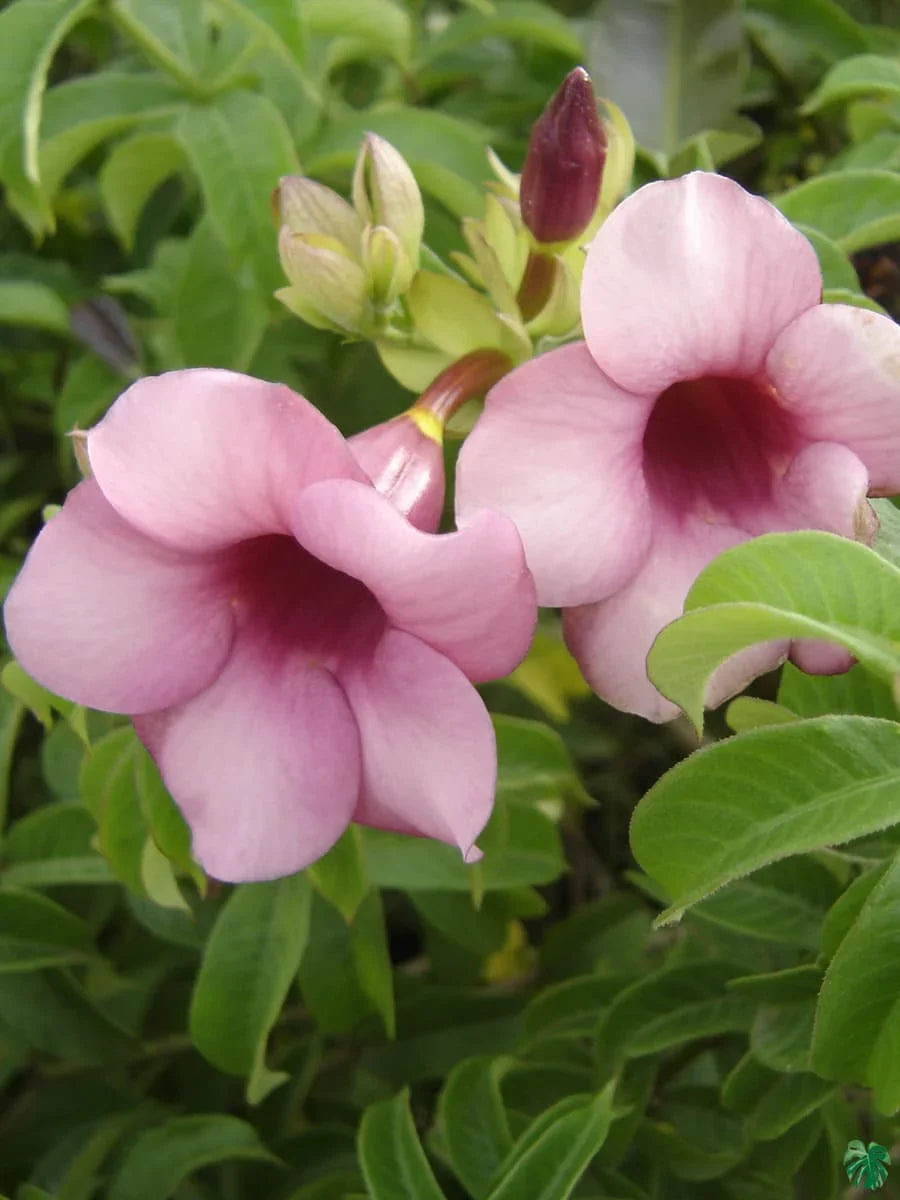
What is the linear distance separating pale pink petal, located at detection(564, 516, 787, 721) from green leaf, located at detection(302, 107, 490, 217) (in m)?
0.40

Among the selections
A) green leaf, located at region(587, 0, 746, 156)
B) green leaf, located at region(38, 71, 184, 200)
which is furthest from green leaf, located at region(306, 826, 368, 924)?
green leaf, located at region(587, 0, 746, 156)

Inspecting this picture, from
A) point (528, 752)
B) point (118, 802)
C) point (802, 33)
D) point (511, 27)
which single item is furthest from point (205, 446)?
point (802, 33)

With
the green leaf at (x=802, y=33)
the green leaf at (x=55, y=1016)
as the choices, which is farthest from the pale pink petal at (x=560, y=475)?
the green leaf at (x=802, y=33)

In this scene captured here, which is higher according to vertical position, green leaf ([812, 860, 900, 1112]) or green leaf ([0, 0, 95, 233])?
green leaf ([0, 0, 95, 233])

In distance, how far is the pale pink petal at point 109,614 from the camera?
54 cm

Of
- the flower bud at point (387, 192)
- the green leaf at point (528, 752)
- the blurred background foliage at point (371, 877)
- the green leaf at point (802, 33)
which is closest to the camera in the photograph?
the flower bud at point (387, 192)

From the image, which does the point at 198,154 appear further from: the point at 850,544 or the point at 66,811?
the point at 850,544

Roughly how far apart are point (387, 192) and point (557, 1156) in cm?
55

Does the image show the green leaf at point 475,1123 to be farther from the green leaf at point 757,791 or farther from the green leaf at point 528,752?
the green leaf at point 757,791

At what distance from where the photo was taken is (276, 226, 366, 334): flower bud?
0.64m

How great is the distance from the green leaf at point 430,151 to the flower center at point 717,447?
29 centimetres

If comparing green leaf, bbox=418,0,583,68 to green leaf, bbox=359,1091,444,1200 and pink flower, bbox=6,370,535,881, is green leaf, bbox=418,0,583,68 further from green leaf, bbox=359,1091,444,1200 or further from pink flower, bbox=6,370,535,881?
green leaf, bbox=359,1091,444,1200

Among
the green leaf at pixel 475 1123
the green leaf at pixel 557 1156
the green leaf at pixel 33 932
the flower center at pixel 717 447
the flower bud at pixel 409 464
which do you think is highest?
the flower bud at pixel 409 464

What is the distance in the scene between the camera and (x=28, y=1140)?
0.99 metres
